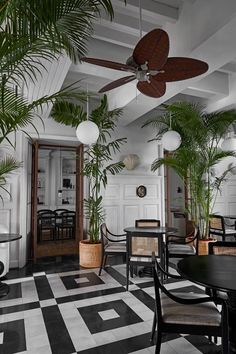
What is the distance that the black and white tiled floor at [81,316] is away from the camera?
2100mm

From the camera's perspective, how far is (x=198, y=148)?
4.76 metres

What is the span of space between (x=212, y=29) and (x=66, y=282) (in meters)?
3.67

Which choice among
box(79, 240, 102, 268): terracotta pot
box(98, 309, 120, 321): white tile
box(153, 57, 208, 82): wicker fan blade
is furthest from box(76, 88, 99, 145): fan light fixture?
box(98, 309, 120, 321): white tile

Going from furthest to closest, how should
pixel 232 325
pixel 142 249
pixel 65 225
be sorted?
1. pixel 65 225
2. pixel 142 249
3. pixel 232 325

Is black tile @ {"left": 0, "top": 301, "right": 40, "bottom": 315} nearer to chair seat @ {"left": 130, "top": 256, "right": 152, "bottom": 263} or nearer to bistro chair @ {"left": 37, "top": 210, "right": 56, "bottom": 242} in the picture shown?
chair seat @ {"left": 130, "top": 256, "right": 152, "bottom": 263}

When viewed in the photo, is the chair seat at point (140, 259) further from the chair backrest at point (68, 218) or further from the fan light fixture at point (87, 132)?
the chair backrest at point (68, 218)

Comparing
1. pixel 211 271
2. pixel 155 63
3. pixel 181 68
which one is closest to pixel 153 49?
pixel 155 63

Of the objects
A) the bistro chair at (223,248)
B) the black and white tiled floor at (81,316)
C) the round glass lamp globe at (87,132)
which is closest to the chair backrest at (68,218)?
the black and white tiled floor at (81,316)

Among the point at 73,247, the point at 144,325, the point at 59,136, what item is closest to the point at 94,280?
the point at 144,325

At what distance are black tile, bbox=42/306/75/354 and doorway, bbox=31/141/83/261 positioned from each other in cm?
219

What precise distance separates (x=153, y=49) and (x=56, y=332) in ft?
8.57

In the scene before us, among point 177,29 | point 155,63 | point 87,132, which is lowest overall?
point 87,132

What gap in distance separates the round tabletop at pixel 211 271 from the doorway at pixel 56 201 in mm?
3147

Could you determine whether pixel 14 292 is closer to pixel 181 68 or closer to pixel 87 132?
pixel 87 132
